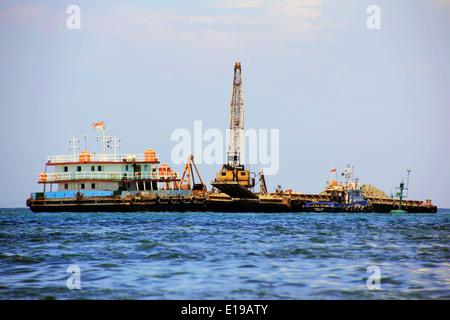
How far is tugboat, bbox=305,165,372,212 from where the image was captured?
103 m

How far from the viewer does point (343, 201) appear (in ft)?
355

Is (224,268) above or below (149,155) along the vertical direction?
below

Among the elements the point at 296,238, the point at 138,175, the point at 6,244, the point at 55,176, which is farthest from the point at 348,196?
the point at 6,244

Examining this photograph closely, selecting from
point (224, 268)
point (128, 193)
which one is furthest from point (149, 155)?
point (224, 268)

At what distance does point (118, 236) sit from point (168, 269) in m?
16.4

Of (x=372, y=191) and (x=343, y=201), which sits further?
(x=372, y=191)

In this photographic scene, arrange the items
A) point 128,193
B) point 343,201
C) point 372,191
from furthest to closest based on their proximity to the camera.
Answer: point 372,191
point 343,201
point 128,193
